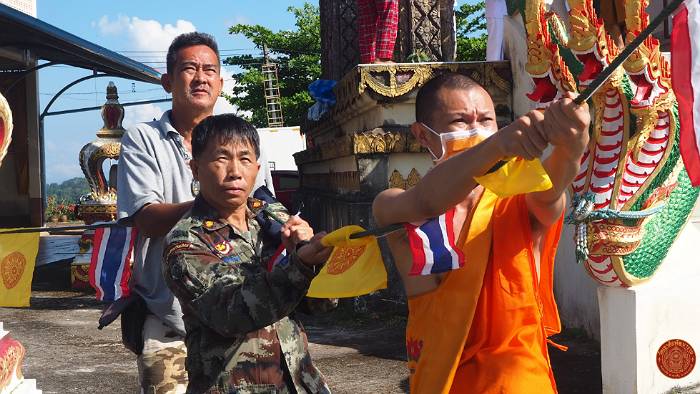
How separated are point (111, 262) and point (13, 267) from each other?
20.8 inches

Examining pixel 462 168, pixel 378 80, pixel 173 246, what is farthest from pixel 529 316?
pixel 378 80

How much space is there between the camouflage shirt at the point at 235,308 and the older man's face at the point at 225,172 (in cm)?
→ 6

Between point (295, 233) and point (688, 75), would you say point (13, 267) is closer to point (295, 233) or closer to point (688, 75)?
point (295, 233)

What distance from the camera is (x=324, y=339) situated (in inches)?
280

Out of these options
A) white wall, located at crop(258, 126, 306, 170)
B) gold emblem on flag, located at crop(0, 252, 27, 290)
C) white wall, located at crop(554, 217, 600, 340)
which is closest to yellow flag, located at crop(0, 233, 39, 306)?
gold emblem on flag, located at crop(0, 252, 27, 290)

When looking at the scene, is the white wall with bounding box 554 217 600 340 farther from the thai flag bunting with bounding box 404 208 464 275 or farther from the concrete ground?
the thai flag bunting with bounding box 404 208 464 275

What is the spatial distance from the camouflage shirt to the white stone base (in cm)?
268

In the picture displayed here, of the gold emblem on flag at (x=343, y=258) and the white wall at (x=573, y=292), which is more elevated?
the gold emblem on flag at (x=343, y=258)

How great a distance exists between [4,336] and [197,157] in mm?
2144

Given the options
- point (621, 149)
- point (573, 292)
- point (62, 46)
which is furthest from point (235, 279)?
point (62, 46)

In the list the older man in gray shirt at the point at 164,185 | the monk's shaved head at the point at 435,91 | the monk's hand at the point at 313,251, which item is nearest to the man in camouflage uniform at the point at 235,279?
the monk's hand at the point at 313,251

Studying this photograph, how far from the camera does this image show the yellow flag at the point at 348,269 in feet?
7.69

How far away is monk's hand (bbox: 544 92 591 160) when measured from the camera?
6.25ft

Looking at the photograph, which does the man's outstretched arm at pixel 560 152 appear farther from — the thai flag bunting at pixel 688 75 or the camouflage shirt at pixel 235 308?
the thai flag bunting at pixel 688 75
